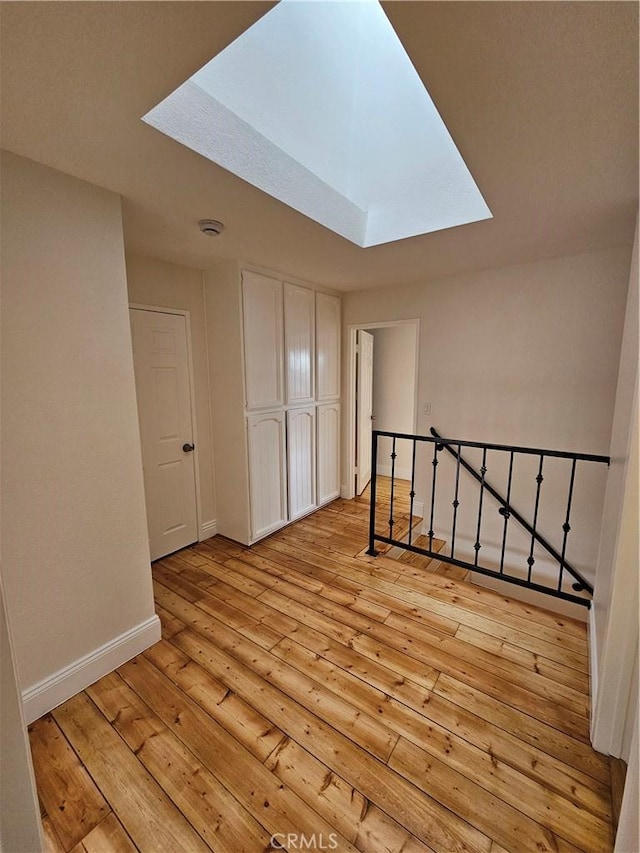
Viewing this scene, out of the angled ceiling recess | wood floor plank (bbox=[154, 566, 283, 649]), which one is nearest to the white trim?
wood floor plank (bbox=[154, 566, 283, 649])

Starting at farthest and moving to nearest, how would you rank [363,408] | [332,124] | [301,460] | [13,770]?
[363,408] < [301,460] < [332,124] < [13,770]

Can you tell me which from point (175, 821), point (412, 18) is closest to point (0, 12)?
point (412, 18)

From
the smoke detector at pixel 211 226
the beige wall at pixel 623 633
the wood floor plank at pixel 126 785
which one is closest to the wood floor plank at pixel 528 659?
the beige wall at pixel 623 633

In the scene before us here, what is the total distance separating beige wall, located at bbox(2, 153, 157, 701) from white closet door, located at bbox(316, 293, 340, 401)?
6.98 feet

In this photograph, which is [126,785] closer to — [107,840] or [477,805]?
[107,840]

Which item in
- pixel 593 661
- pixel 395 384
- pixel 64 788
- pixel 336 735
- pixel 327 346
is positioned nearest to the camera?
pixel 64 788

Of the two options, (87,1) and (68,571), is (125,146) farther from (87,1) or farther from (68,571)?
(68,571)

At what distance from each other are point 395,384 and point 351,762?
4406 mm

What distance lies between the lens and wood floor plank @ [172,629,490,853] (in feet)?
3.78

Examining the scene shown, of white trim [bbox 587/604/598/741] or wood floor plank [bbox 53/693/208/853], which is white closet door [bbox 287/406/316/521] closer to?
wood floor plank [bbox 53/693/208/853]

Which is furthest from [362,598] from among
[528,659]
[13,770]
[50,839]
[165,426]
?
[165,426]

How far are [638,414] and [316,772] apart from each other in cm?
176

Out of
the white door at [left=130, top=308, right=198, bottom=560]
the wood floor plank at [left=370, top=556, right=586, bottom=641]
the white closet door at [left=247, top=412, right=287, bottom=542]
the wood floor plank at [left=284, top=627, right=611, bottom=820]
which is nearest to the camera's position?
the wood floor plank at [left=284, top=627, right=611, bottom=820]

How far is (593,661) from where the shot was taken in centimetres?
170
